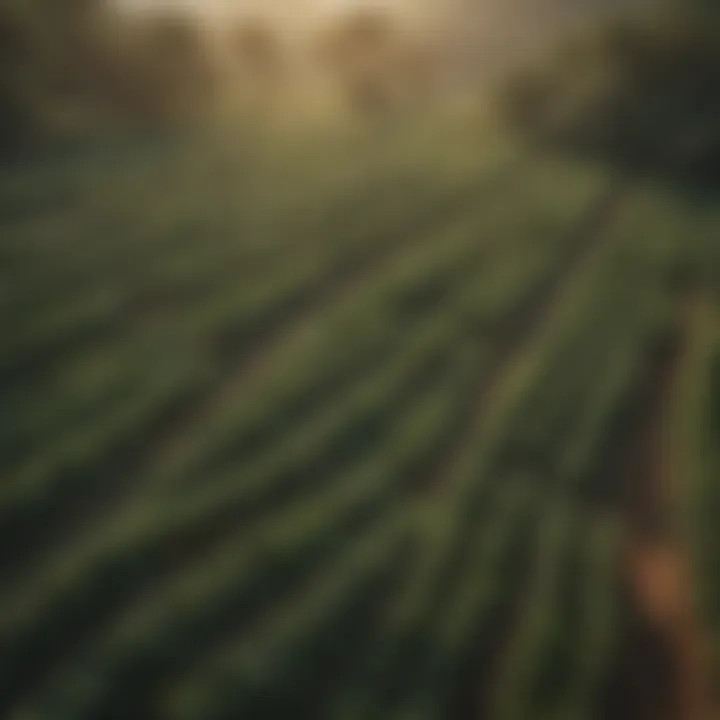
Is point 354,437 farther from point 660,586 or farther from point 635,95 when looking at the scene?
point 635,95

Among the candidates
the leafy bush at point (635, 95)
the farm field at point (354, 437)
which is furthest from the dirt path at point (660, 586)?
the leafy bush at point (635, 95)

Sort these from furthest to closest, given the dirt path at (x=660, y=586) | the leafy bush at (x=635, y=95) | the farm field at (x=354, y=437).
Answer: the leafy bush at (x=635, y=95)
the dirt path at (x=660, y=586)
the farm field at (x=354, y=437)

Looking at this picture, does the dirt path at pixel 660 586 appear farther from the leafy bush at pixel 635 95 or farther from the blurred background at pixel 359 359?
the leafy bush at pixel 635 95

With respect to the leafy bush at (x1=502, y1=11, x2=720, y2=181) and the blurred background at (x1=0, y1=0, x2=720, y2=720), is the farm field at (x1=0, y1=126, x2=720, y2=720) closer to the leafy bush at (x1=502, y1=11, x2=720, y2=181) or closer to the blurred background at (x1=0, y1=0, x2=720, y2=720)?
the blurred background at (x1=0, y1=0, x2=720, y2=720)

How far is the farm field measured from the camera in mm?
6168

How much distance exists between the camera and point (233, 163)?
9.88 meters

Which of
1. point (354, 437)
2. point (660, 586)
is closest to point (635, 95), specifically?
point (354, 437)

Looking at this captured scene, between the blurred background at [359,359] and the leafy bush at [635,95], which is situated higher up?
the leafy bush at [635,95]

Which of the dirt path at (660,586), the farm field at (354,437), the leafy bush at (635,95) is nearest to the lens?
the farm field at (354,437)

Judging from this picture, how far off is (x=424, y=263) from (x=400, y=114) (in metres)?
1.88

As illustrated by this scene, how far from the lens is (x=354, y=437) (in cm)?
766

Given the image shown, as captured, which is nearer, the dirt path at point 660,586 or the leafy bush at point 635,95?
the dirt path at point 660,586

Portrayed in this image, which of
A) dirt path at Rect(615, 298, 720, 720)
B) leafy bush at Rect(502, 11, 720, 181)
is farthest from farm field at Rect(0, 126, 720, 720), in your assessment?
leafy bush at Rect(502, 11, 720, 181)

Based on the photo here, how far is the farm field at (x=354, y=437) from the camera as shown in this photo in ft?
20.2
